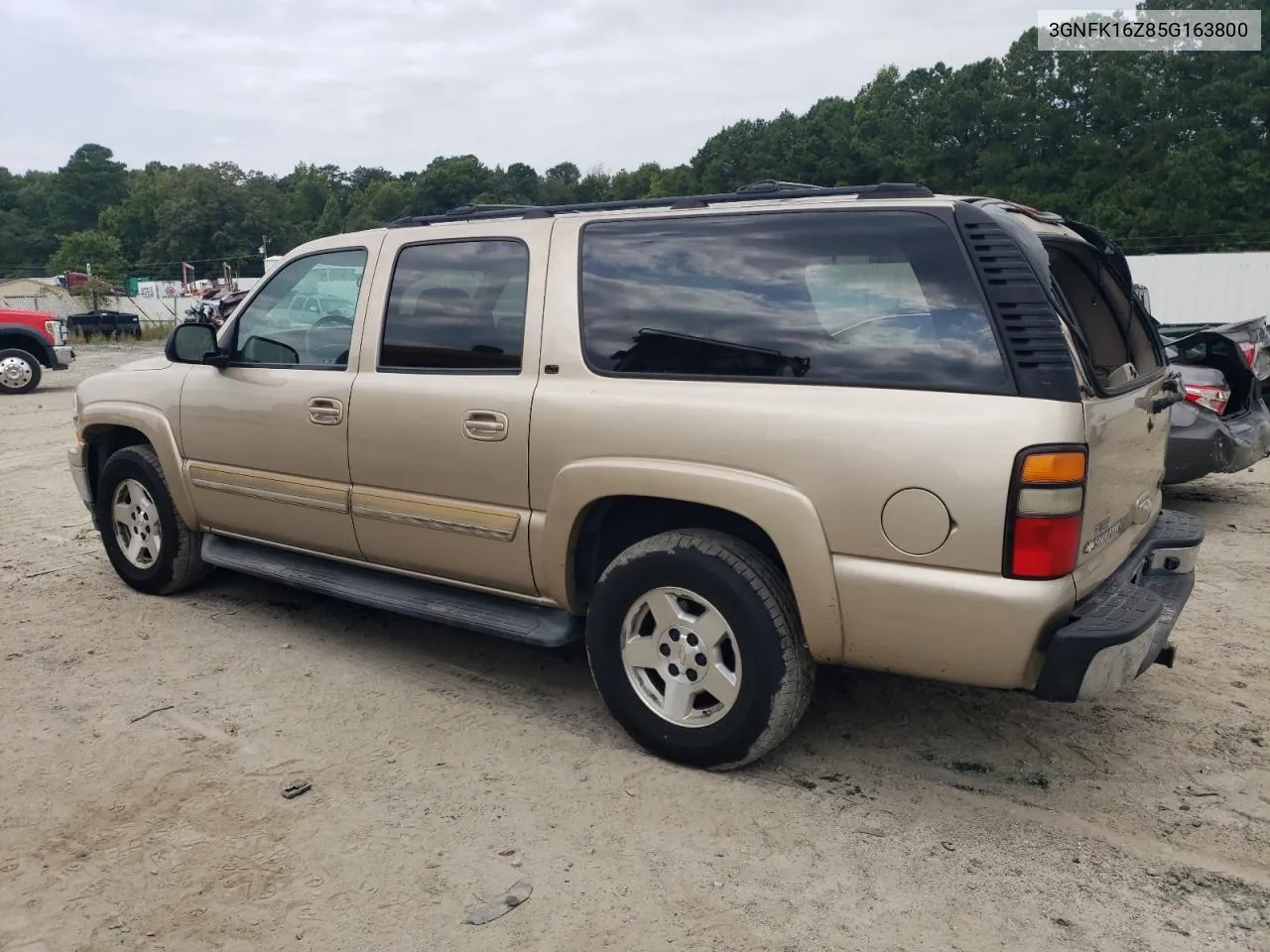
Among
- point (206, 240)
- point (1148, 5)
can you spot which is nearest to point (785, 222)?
point (1148, 5)

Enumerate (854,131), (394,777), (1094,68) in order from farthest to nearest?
1. (854,131)
2. (1094,68)
3. (394,777)

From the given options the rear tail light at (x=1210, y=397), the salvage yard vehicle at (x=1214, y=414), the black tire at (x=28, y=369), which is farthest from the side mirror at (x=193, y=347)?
the black tire at (x=28, y=369)

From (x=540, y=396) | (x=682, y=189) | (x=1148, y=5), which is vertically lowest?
(x=540, y=396)

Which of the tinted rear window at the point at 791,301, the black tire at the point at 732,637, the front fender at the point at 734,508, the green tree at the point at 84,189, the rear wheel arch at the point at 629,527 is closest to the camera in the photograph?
the tinted rear window at the point at 791,301

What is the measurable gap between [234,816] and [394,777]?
0.52 metres

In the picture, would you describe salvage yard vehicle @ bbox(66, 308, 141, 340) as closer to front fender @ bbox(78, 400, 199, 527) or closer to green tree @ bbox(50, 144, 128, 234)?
front fender @ bbox(78, 400, 199, 527)

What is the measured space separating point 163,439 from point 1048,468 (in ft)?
13.9

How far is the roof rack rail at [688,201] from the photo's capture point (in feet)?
10.4

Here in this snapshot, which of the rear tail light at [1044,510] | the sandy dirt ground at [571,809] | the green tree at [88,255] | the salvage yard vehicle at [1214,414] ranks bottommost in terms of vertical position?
the sandy dirt ground at [571,809]

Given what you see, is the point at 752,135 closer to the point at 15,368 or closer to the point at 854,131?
the point at 854,131

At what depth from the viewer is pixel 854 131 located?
205 feet

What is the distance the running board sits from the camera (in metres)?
3.79

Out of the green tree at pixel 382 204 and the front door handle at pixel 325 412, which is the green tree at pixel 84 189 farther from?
the front door handle at pixel 325 412

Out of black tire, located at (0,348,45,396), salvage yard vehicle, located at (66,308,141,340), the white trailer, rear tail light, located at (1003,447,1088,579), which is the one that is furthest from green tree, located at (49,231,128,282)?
rear tail light, located at (1003,447,1088,579)
